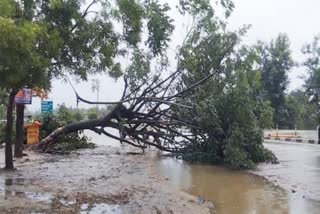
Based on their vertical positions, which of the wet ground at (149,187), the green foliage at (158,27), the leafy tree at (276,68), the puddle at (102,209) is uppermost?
the leafy tree at (276,68)

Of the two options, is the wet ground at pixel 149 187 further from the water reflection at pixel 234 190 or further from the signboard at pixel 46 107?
the signboard at pixel 46 107

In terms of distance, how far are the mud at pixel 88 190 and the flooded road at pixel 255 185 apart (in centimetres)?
60

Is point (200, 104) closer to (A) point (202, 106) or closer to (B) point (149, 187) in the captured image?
(A) point (202, 106)

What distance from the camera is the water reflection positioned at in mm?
9805

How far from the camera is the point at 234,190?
39.8ft

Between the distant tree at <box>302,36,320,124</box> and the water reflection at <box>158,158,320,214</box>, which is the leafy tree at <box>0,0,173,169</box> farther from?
the distant tree at <box>302,36,320,124</box>

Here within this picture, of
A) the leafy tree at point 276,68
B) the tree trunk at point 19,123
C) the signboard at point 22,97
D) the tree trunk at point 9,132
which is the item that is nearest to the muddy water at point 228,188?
the tree trunk at point 9,132

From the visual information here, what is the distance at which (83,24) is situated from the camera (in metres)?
9.36

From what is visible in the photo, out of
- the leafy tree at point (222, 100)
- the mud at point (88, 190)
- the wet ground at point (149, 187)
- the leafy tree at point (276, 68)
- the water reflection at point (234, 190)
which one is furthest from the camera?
the leafy tree at point (276, 68)

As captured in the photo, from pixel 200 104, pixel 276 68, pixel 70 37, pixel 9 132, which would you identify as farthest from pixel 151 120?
pixel 276 68

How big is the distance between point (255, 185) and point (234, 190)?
1.14 meters

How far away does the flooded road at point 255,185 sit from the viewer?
32.9ft

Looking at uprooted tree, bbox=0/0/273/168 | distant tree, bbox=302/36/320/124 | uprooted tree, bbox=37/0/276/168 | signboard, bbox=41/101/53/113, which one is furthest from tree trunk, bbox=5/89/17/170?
distant tree, bbox=302/36/320/124

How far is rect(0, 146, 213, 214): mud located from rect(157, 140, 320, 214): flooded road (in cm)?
60
